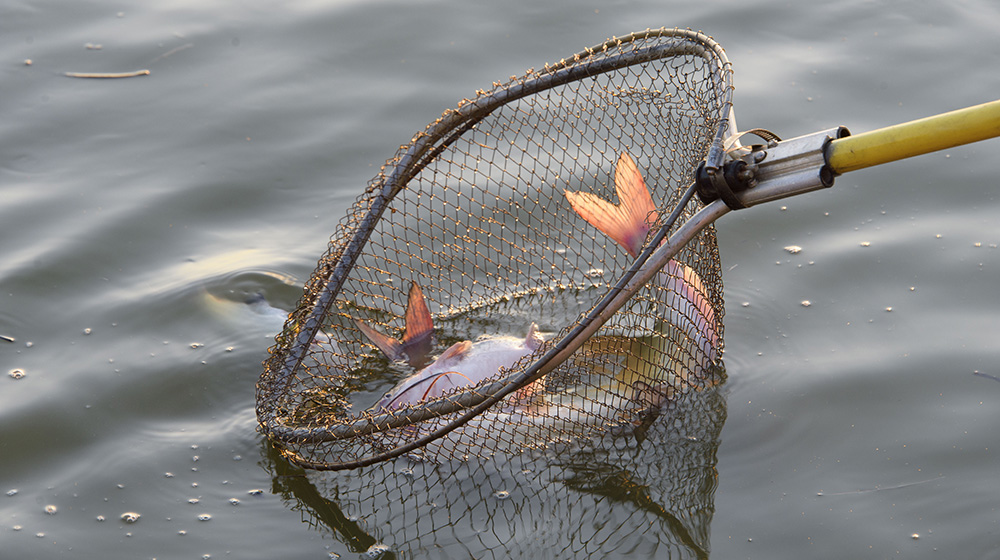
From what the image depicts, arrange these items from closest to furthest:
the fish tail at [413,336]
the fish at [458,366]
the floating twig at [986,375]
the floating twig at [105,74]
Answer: the fish at [458,366], the floating twig at [986,375], the fish tail at [413,336], the floating twig at [105,74]

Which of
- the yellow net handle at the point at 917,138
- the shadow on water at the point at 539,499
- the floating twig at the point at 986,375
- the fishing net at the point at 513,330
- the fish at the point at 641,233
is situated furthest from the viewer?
the floating twig at the point at 986,375

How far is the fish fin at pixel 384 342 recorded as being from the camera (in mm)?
3512

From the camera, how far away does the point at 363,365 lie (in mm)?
3768

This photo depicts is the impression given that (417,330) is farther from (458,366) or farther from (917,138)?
(917,138)

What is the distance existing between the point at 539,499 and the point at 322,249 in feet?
6.03

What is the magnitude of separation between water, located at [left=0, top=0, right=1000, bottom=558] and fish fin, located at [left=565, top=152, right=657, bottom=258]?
77cm

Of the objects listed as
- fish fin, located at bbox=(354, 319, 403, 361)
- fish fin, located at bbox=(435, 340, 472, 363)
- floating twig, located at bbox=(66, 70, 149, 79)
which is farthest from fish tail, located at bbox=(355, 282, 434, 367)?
floating twig, located at bbox=(66, 70, 149, 79)

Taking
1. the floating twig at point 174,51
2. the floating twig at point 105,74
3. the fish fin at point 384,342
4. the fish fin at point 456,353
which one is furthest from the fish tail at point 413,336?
the floating twig at point 174,51

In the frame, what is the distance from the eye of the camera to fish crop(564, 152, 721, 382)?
10.4 feet

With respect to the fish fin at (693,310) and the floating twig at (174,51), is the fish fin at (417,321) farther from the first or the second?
the floating twig at (174,51)

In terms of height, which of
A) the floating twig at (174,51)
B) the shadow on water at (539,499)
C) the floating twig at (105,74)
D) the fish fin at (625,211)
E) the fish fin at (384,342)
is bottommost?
the shadow on water at (539,499)

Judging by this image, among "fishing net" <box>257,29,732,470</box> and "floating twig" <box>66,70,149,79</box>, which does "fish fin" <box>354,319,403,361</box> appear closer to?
"fishing net" <box>257,29,732,470</box>

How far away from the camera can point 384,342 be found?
3580 millimetres

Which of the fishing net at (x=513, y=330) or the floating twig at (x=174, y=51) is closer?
the fishing net at (x=513, y=330)
